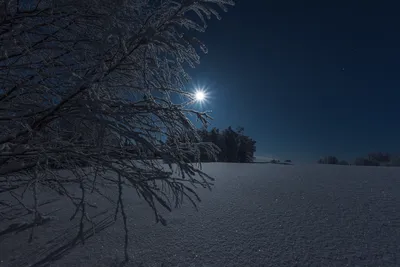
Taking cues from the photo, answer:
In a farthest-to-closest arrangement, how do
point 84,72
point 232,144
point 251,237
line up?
point 232,144 → point 84,72 → point 251,237

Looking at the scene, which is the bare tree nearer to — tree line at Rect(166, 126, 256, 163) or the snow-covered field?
the snow-covered field

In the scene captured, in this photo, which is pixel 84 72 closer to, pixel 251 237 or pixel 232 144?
pixel 251 237

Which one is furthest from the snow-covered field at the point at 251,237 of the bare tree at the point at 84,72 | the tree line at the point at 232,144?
the tree line at the point at 232,144

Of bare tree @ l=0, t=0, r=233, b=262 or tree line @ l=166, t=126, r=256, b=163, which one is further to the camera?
tree line @ l=166, t=126, r=256, b=163

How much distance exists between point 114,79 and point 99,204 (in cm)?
106

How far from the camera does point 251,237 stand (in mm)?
928

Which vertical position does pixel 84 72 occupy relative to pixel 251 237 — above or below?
above

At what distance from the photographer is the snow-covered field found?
0.77 metres

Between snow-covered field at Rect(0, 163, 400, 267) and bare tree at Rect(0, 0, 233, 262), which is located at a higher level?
bare tree at Rect(0, 0, 233, 262)

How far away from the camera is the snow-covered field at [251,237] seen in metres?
0.77

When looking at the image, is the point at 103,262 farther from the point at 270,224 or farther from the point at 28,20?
the point at 28,20

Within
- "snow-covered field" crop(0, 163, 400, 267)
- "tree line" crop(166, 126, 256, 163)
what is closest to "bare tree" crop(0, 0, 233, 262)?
"snow-covered field" crop(0, 163, 400, 267)

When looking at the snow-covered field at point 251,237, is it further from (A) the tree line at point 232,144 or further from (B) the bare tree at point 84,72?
(A) the tree line at point 232,144

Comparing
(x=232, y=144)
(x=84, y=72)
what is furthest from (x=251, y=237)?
(x=232, y=144)
